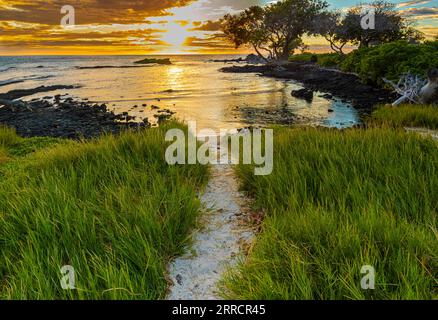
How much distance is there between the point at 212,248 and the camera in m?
3.91

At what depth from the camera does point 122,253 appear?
3.20 meters

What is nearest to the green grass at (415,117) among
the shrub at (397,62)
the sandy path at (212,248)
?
the sandy path at (212,248)

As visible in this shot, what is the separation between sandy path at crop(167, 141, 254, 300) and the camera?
3191 millimetres

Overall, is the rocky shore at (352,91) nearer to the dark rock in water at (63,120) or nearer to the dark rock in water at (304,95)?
the dark rock in water at (304,95)

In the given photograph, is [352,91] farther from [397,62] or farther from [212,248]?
[212,248]

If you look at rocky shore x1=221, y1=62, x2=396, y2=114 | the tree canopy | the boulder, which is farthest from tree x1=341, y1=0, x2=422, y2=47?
the boulder

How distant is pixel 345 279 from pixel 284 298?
0.53 m

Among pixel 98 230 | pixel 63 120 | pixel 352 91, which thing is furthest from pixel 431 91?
pixel 63 120

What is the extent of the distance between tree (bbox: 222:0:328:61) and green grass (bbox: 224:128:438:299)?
4619 cm

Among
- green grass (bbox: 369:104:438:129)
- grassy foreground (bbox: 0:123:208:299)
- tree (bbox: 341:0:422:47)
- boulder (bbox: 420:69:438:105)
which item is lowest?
grassy foreground (bbox: 0:123:208:299)

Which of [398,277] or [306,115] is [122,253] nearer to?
[398,277]

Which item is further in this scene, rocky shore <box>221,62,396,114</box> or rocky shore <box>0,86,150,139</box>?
rocky shore <box>221,62,396,114</box>

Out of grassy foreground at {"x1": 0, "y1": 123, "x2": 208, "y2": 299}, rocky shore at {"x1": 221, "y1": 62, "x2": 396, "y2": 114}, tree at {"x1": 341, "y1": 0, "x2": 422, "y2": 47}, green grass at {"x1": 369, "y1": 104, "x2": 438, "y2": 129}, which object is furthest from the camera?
tree at {"x1": 341, "y1": 0, "x2": 422, "y2": 47}

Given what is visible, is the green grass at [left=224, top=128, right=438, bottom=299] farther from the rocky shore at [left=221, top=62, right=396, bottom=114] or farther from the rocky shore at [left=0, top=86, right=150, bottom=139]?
the rocky shore at [left=221, top=62, right=396, bottom=114]
